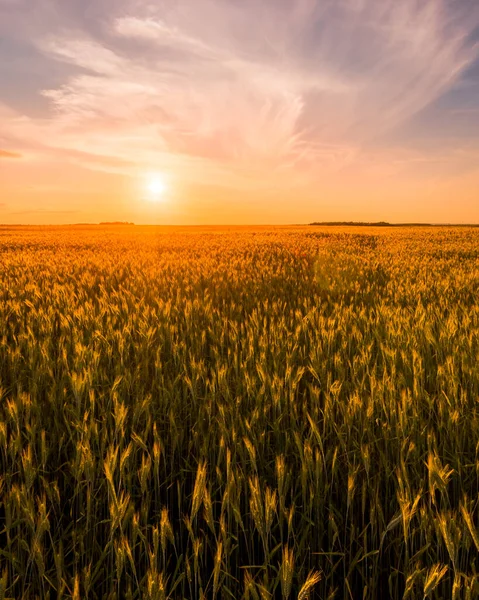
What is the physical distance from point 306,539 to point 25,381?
2082 millimetres

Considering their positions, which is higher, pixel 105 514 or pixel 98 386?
pixel 98 386

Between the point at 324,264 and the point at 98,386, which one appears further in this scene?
the point at 324,264

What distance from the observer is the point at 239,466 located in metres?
1.68

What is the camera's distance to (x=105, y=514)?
153cm

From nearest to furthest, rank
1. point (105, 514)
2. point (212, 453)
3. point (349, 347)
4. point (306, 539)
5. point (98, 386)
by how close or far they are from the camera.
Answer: point (306, 539) → point (105, 514) → point (212, 453) → point (98, 386) → point (349, 347)

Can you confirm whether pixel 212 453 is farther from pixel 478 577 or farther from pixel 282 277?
pixel 282 277

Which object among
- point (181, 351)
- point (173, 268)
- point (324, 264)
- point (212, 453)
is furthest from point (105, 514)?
point (324, 264)

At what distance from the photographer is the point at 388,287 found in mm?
5773

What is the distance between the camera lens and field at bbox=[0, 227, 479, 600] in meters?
1.18

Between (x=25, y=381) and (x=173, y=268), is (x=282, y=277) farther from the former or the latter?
(x=25, y=381)

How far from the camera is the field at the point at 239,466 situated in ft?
3.88

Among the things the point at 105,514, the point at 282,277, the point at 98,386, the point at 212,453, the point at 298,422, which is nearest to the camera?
the point at 105,514

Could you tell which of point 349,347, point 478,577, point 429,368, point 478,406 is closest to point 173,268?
point 349,347

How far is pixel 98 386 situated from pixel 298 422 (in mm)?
1166
